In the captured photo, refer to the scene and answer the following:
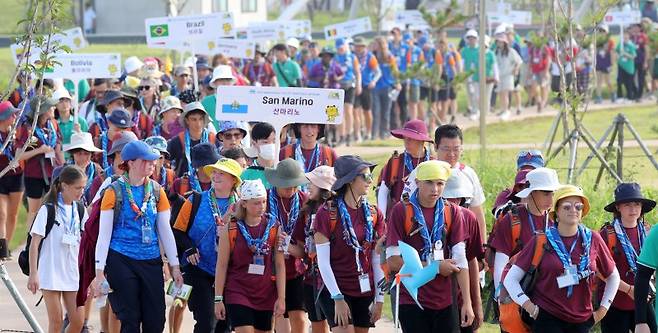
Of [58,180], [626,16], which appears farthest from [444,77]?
[58,180]

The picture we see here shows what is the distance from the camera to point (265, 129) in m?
12.6

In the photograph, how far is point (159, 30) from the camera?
67.4ft

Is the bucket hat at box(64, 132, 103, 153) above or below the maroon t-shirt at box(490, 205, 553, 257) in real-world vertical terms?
above

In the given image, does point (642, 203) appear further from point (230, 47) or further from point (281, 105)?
point (230, 47)

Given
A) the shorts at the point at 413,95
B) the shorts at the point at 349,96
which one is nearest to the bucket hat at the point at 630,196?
the shorts at the point at 349,96

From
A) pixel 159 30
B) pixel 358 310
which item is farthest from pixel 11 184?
pixel 358 310

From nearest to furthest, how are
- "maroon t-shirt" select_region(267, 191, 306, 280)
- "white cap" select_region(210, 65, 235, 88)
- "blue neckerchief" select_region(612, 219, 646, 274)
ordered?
"blue neckerchief" select_region(612, 219, 646, 274)
"maroon t-shirt" select_region(267, 191, 306, 280)
"white cap" select_region(210, 65, 235, 88)

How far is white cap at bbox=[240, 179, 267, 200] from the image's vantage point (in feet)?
31.8

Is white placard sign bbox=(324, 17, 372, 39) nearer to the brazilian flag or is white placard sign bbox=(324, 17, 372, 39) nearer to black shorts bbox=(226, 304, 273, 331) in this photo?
the brazilian flag

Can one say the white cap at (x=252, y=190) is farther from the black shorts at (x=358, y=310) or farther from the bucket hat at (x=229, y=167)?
the black shorts at (x=358, y=310)

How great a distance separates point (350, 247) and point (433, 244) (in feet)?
2.35

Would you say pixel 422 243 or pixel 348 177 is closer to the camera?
pixel 422 243

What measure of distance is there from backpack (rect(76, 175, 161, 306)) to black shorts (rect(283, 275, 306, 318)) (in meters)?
1.12

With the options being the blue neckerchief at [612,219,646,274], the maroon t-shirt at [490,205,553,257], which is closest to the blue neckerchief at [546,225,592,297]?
the maroon t-shirt at [490,205,553,257]
